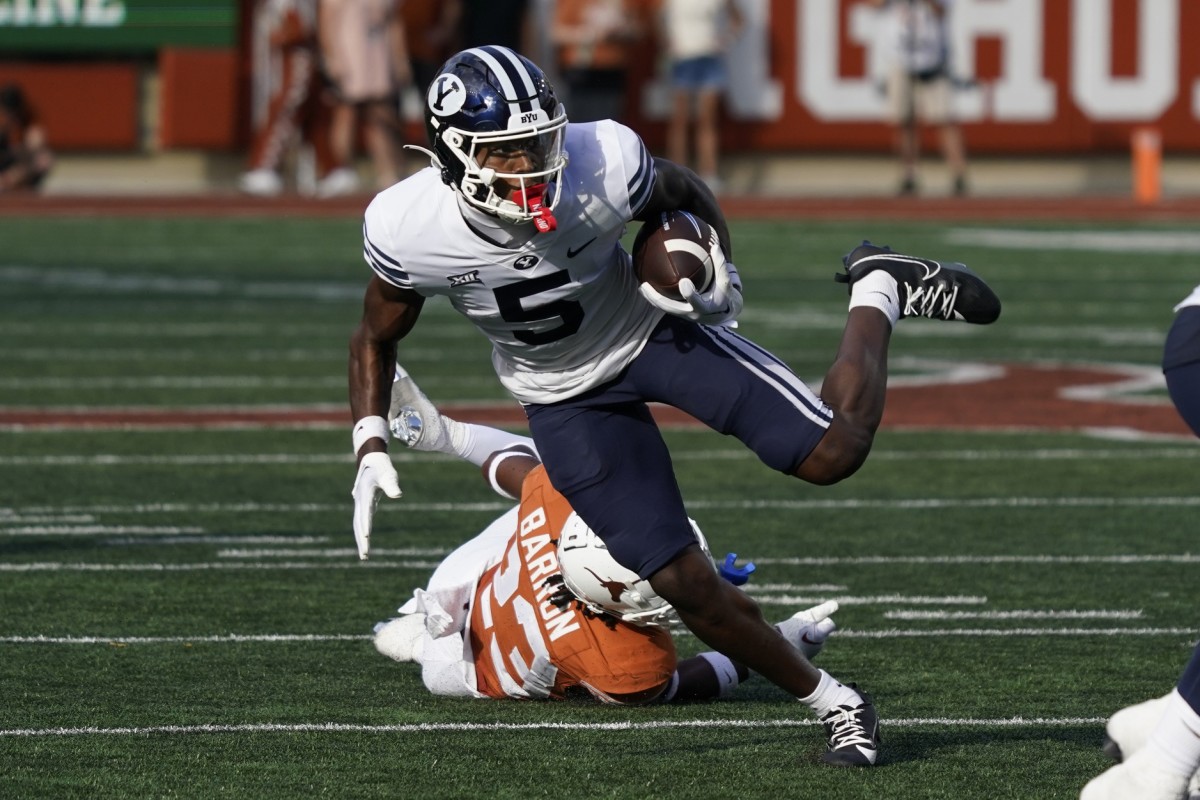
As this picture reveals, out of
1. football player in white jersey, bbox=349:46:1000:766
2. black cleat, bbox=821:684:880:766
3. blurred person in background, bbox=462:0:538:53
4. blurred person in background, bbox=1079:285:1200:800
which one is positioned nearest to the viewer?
blurred person in background, bbox=1079:285:1200:800

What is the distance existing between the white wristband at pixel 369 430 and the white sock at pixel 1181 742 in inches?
77.1

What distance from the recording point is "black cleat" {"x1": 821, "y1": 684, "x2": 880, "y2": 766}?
486 cm

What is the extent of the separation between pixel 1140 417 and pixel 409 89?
12.8 m

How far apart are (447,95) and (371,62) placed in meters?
14.7

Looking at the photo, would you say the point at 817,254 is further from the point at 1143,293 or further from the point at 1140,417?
the point at 1140,417

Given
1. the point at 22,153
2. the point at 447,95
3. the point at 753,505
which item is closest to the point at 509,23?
the point at 22,153

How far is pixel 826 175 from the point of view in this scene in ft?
76.2

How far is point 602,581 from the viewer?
530 centimetres

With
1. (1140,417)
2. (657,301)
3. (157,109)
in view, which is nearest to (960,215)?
(157,109)

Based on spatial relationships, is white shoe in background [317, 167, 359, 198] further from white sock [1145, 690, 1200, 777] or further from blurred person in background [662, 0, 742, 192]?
white sock [1145, 690, 1200, 777]

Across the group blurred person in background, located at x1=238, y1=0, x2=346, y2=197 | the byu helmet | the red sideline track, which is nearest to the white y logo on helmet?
the byu helmet

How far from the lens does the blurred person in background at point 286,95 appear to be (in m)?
21.0

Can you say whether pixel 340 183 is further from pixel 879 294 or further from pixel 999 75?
pixel 879 294

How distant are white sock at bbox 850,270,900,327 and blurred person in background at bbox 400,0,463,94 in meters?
16.1
